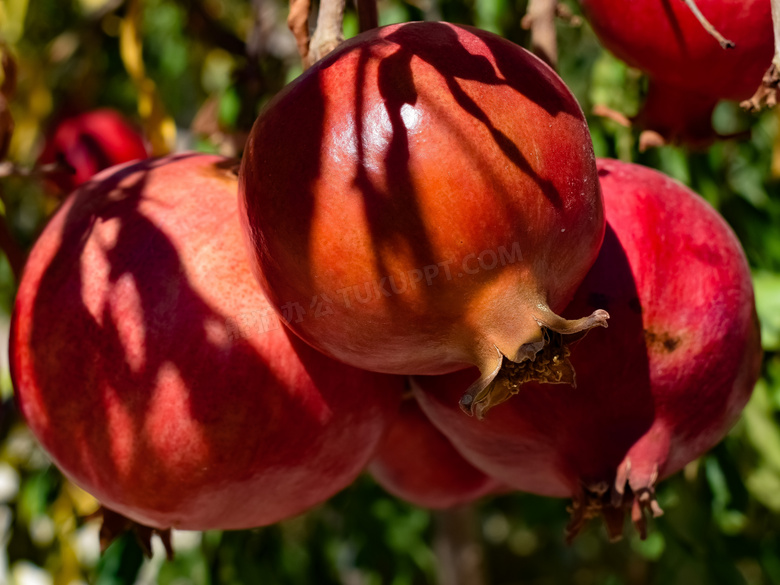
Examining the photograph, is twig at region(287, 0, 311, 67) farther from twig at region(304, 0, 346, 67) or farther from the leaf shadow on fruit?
the leaf shadow on fruit

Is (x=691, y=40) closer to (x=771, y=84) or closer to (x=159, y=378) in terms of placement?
(x=771, y=84)

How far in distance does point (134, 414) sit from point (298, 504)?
0.20m

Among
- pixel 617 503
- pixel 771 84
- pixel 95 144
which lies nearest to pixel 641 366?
pixel 617 503

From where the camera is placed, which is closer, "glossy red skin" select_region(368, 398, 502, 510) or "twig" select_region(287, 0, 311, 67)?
"twig" select_region(287, 0, 311, 67)

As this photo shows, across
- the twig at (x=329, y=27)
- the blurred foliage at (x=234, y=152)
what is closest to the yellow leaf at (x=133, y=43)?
the blurred foliage at (x=234, y=152)

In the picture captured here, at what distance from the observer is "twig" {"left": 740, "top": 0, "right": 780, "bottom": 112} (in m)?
0.67

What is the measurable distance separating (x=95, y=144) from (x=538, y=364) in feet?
4.78

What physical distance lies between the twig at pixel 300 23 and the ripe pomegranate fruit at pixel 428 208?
20 cm

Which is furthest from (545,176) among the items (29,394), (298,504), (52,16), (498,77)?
(52,16)

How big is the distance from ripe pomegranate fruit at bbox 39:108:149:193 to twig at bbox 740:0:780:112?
4.48ft

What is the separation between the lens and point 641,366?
A: 0.78 m

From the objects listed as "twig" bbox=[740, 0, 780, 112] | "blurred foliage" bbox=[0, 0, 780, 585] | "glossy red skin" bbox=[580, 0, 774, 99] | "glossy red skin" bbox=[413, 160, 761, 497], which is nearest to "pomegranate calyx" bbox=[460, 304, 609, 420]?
"glossy red skin" bbox=[413, 160, 761, 497]

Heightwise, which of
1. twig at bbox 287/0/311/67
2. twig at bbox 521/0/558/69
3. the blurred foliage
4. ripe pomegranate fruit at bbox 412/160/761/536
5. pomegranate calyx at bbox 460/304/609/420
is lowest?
the blurred foliage

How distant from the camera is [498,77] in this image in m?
0.67
